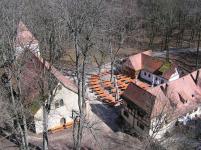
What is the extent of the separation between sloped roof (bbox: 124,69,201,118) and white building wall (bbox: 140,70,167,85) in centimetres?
653

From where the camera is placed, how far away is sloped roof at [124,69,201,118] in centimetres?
3128

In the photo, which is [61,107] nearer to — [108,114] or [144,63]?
[108,114]

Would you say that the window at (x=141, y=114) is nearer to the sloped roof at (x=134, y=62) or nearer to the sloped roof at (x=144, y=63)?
the sloped roof at (x=144, y=63)

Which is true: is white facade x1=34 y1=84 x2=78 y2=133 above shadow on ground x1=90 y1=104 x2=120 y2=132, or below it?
above

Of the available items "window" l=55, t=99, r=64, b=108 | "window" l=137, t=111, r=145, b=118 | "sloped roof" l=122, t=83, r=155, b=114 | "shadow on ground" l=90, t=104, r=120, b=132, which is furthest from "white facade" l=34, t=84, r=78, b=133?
"window" l=137, t=111, r=145, b=118

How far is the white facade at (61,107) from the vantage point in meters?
31.3

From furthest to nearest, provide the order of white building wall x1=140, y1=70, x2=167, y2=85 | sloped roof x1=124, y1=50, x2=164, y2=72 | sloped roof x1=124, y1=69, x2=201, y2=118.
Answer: sloped roof x1=124, y1=50, x2=164, y2=72
white building wall x1=140, y1=70, x2=167, y2=85
sloped roof x1=124, y1=69, x2=201, y2=118

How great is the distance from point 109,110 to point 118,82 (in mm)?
7140

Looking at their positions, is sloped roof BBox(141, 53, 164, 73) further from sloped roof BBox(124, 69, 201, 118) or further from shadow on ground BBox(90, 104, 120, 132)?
shadow on ground BBox(90, 104, 120, 132)

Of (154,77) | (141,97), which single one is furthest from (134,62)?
(141,97)

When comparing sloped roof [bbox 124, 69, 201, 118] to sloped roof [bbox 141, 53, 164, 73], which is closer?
sloped roof [bbox 124, 69, 201, 118]

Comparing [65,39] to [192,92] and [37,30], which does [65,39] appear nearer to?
[37,30]

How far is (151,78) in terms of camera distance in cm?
4491

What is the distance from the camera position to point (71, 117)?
108 ft
